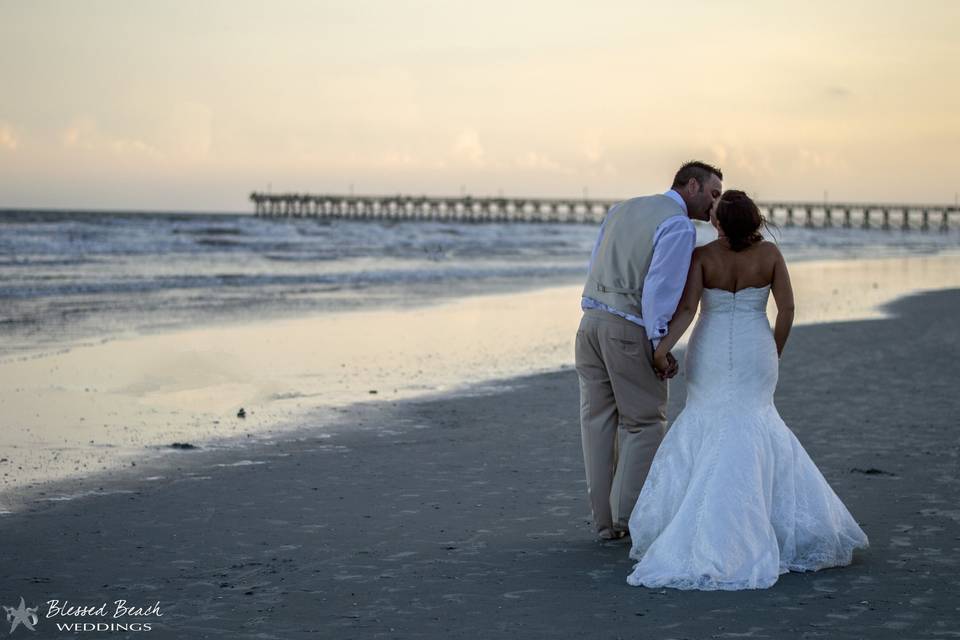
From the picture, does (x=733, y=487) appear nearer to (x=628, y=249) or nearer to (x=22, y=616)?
(x=628, y=249)

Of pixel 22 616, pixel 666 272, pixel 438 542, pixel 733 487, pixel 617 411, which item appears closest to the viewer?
pixel 22 616

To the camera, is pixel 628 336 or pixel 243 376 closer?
pixel 628 336

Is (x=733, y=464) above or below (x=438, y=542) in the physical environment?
above

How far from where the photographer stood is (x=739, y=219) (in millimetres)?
4879

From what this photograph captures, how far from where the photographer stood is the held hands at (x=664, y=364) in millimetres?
5098

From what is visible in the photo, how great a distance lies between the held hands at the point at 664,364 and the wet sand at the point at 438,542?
32.2 inches

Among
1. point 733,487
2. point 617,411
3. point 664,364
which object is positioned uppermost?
point 664,364

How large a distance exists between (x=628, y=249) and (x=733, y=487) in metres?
1.16

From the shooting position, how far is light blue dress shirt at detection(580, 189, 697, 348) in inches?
197

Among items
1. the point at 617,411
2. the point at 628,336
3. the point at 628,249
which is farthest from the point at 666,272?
the point at 617,411

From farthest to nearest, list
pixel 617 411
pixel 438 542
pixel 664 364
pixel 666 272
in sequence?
pixel 617 411
pixel 438 542
pixel 664 364
pixel 666 272

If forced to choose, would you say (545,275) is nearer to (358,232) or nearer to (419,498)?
(419,498)

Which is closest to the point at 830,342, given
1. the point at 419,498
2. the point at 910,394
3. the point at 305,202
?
the point at 910,394

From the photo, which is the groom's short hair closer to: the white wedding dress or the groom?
the groom
